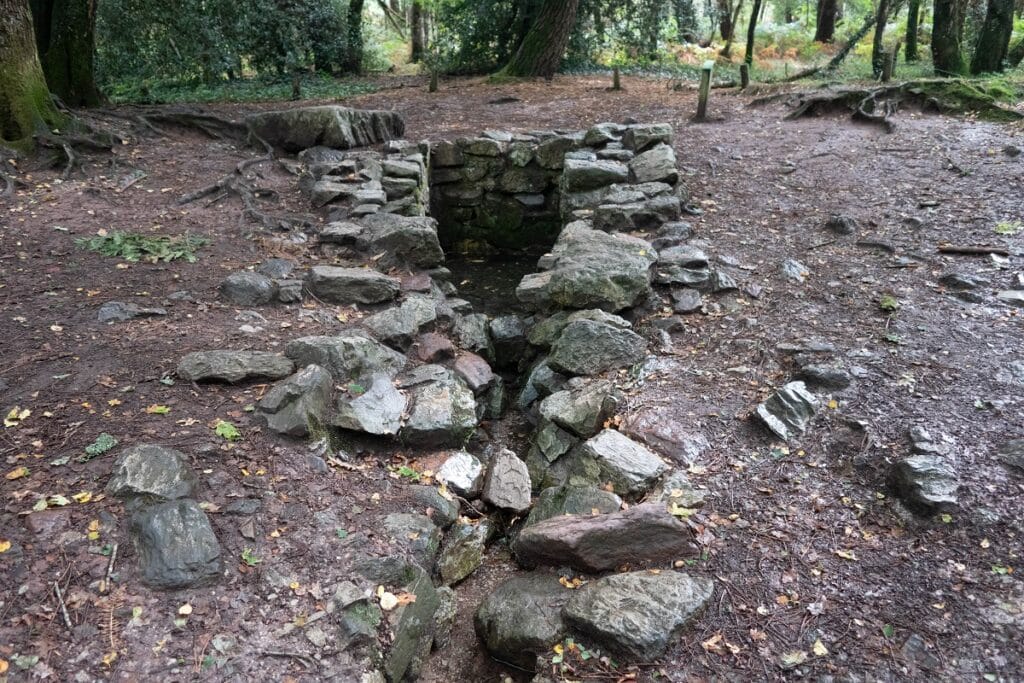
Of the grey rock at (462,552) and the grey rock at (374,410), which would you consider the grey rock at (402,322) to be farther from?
the grey rock at (462,552)

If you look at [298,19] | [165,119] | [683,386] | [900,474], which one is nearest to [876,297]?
[683,386]

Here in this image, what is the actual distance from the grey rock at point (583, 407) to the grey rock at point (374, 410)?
3.31ft

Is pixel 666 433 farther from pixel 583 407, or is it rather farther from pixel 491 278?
pixel 491 278

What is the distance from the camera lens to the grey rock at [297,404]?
3691 millimetres

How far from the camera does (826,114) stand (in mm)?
9875

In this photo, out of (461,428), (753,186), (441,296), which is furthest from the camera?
(753,186)

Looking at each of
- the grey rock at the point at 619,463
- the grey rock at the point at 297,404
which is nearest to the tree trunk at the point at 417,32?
the grey rock at the point at 297,404

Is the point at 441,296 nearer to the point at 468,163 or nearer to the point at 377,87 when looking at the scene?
the point at 468,163

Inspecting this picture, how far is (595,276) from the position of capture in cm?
541

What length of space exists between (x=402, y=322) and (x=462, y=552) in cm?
204

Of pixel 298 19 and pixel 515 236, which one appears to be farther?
pixel 298 19

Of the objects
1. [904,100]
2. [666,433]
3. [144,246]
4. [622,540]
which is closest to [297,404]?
[622,540]

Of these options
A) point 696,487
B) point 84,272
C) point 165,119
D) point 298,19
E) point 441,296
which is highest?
point 298,19

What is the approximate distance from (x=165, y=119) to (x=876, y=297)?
852 cm
